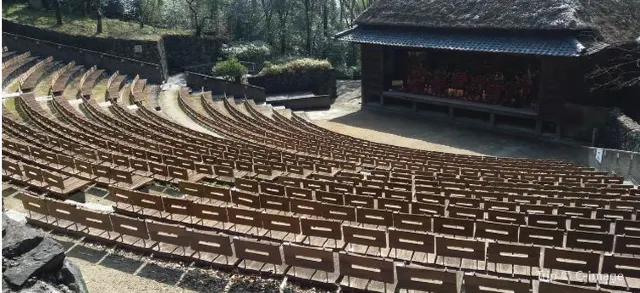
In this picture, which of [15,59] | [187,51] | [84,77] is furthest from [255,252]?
[187,51]

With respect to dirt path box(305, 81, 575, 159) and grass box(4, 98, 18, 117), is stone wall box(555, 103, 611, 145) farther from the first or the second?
grass box(4, 98, 18, 117)

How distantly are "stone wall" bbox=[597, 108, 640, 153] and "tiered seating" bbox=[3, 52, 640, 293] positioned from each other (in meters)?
4.25

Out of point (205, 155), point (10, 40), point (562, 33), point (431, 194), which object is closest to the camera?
point (431, 194)

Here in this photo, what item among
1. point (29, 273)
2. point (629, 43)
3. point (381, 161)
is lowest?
point (381, 161)

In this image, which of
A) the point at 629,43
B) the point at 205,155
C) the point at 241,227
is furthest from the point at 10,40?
the point at 629,43

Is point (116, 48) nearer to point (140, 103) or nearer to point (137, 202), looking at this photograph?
point (140, 103)

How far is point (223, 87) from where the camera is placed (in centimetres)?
3247

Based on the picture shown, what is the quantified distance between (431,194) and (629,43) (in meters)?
18.6

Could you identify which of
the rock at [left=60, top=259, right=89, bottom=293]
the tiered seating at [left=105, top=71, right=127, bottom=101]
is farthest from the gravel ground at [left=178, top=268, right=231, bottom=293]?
the tiered seating at [left=105, top=71, right=127, bottom=101]

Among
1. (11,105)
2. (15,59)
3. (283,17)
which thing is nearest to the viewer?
(11,105)

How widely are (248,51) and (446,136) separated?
62.7 feet

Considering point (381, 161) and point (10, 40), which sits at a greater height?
point (10, 40)

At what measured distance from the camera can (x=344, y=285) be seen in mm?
7590

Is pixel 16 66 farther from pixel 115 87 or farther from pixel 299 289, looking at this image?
pixel 299 289
